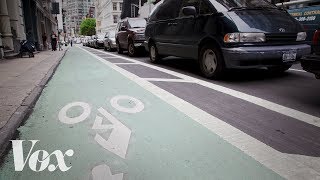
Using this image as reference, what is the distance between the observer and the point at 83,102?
4.53 meters

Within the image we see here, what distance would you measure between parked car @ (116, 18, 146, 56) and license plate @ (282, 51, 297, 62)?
751 cm

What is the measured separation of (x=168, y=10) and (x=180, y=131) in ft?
18.9

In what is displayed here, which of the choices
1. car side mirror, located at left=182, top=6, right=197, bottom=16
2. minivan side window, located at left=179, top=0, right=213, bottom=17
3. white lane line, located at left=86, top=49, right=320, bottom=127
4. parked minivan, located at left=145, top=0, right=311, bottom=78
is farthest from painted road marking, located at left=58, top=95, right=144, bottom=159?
minivan side window, located at left=179, top=0, right=213, bottom=17

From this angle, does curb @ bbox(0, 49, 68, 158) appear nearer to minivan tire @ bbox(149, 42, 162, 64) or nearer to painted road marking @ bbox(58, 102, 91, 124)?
painted road marking @ bbox(58, 102, 91, 124)

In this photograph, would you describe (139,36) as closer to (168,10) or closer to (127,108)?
(168,10)

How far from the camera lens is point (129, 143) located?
289 cm

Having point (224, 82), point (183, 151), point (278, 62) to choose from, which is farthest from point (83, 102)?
point (278, 62)

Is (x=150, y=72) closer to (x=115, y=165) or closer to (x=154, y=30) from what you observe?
(x=154, y=30)

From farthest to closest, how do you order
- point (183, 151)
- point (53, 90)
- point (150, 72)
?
point (150, 72) → point (53, 90) → point (183, 151)

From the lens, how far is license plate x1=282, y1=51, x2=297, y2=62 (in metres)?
5.67

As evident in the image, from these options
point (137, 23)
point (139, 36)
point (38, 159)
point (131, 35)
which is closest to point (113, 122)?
point (38, 159)

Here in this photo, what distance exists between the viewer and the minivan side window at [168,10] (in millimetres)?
7867

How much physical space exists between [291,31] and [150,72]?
3498 mm

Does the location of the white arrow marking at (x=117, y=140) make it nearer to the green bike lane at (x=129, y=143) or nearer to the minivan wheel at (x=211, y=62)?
the green bike lane at (x=129, y=143)
